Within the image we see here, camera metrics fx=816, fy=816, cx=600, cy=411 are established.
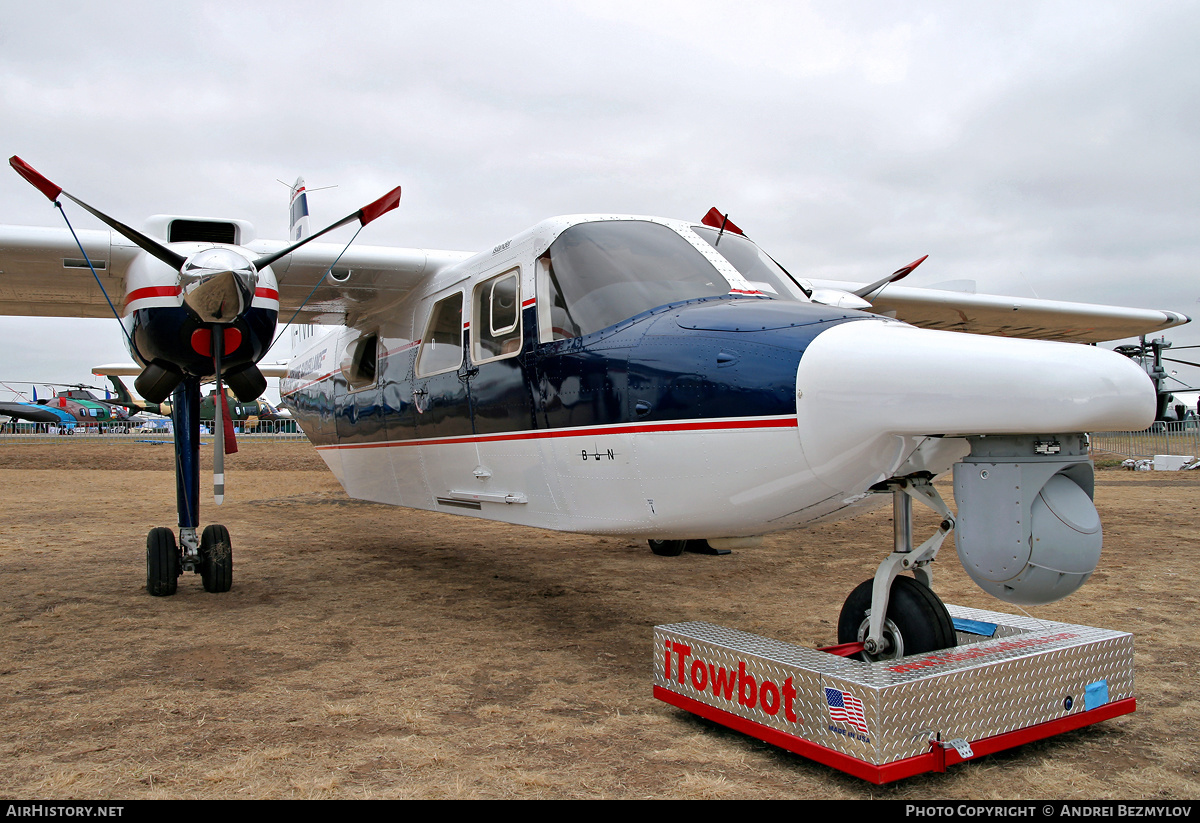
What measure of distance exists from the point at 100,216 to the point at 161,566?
2.94 metres

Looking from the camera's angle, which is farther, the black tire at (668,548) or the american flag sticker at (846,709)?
Result: the black tire at (668,548)

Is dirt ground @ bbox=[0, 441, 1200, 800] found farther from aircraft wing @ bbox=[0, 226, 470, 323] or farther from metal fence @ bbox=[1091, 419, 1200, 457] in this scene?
metal fence @ bbox=[1091, 419, 1200, 457]

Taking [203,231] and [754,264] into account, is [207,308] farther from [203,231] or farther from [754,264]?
[754,264]

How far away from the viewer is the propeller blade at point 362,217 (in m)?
6.73

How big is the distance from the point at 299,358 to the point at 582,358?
26.5 ft

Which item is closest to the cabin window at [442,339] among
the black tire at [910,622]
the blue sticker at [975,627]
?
the black tire at [910,622]

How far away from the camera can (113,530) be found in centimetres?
A: 1149

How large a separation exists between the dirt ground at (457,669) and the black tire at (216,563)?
24 cm

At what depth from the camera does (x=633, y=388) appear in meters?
4.33

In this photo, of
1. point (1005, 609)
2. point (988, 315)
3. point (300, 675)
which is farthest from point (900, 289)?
point (300, 675)

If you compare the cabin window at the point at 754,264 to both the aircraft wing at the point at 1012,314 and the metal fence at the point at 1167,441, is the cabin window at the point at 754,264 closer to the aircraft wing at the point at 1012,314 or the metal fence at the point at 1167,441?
the aircraft wing at the point at 1012,314

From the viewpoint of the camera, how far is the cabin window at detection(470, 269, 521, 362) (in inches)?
219

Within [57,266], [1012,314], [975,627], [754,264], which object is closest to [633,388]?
[754,264]

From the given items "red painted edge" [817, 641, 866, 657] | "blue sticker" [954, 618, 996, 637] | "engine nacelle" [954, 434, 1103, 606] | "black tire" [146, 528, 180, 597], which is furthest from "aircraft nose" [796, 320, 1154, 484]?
"black tire" [146, 528, 180, 597]
